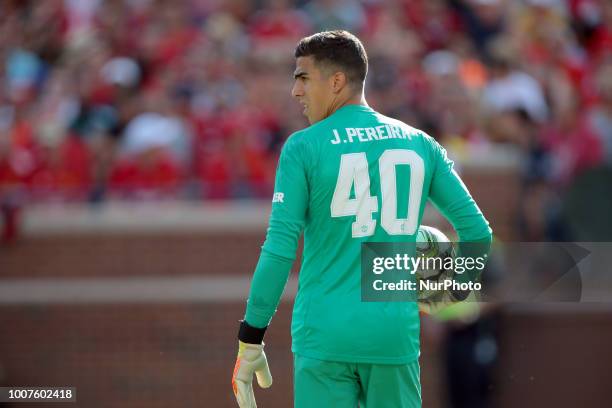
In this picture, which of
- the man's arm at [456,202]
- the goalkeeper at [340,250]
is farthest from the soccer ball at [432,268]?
the goalkeeper at [340,250]

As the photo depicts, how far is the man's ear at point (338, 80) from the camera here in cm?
441

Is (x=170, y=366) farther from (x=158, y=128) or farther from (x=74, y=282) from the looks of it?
(x=158, y=128)

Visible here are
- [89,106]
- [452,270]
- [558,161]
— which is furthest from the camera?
[89,106]

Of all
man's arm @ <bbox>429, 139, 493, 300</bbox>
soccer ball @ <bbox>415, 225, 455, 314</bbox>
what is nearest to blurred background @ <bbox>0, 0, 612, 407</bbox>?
soccer ball @ <bbox>415, 225, 455, 314</bbox>

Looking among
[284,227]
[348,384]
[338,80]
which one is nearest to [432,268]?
[348,384]

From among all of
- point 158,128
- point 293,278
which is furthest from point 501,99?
point 158,128

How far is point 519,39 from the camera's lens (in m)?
11.7

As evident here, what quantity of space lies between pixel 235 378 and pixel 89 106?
7.35m

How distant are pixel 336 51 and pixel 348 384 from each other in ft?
4.48

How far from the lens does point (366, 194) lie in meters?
4.27

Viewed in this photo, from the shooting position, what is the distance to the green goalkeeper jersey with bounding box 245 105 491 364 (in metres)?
4.23

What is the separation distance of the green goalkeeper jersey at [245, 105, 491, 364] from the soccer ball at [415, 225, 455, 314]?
0.94ft

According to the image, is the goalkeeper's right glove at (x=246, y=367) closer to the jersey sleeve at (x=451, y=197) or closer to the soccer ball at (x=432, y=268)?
the soccer ball at (x=432, y=268)

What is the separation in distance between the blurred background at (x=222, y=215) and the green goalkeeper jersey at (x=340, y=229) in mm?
5561
